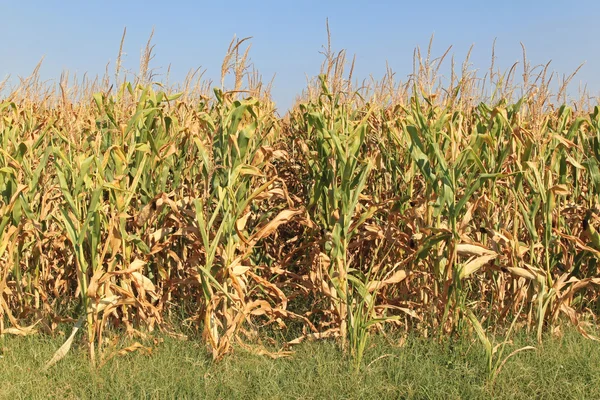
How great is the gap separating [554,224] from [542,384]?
1342 millimetres

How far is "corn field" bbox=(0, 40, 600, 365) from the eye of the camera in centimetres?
360

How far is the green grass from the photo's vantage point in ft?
10.5

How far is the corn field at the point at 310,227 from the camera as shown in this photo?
3.60 m

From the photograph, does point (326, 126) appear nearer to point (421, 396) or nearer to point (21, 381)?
point (421, 396)

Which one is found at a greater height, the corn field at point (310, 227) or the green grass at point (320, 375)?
the corn field at point (310, 227)

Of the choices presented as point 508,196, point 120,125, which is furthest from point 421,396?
point 120,125

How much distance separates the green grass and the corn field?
13 cm

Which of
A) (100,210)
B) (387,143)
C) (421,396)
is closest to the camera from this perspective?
(421,396)

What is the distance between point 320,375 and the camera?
3340 mm

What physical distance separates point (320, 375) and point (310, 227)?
109 centimetres

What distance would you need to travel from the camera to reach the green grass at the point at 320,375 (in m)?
3.21

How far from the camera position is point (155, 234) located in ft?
12.8

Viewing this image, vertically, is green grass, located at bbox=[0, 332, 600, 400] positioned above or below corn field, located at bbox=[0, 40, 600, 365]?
below

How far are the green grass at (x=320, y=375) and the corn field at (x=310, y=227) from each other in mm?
131
